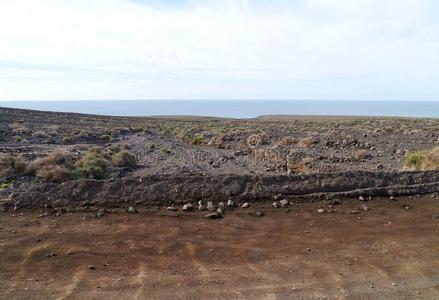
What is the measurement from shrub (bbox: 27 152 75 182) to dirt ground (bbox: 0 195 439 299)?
278 inches

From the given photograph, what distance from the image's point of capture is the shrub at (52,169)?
1678 cm

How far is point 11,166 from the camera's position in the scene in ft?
60.6

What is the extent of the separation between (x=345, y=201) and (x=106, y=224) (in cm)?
564

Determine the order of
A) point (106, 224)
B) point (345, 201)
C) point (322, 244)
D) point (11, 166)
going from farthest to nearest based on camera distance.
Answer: point (11, 166), point (345, 201), point (106, 224), point (322, 244)

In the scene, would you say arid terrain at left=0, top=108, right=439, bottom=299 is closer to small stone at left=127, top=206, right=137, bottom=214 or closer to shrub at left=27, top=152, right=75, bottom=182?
small stone at left=127, top=206, right=137, bottom=214

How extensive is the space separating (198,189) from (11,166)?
11.1 m

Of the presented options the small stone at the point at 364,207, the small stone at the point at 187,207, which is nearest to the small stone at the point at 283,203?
the small stone at the point at 364,207

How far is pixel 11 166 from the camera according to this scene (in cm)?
1848

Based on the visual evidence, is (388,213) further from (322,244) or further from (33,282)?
(33,282)

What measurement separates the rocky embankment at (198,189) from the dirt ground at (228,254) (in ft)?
1.65

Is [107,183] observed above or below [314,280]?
above

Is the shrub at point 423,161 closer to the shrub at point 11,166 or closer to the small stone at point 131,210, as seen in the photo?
the small stone at point 131,210

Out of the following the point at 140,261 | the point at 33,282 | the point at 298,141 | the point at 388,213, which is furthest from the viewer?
the point at 298,141

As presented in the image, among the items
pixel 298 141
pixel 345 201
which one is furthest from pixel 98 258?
pixel 298 141
